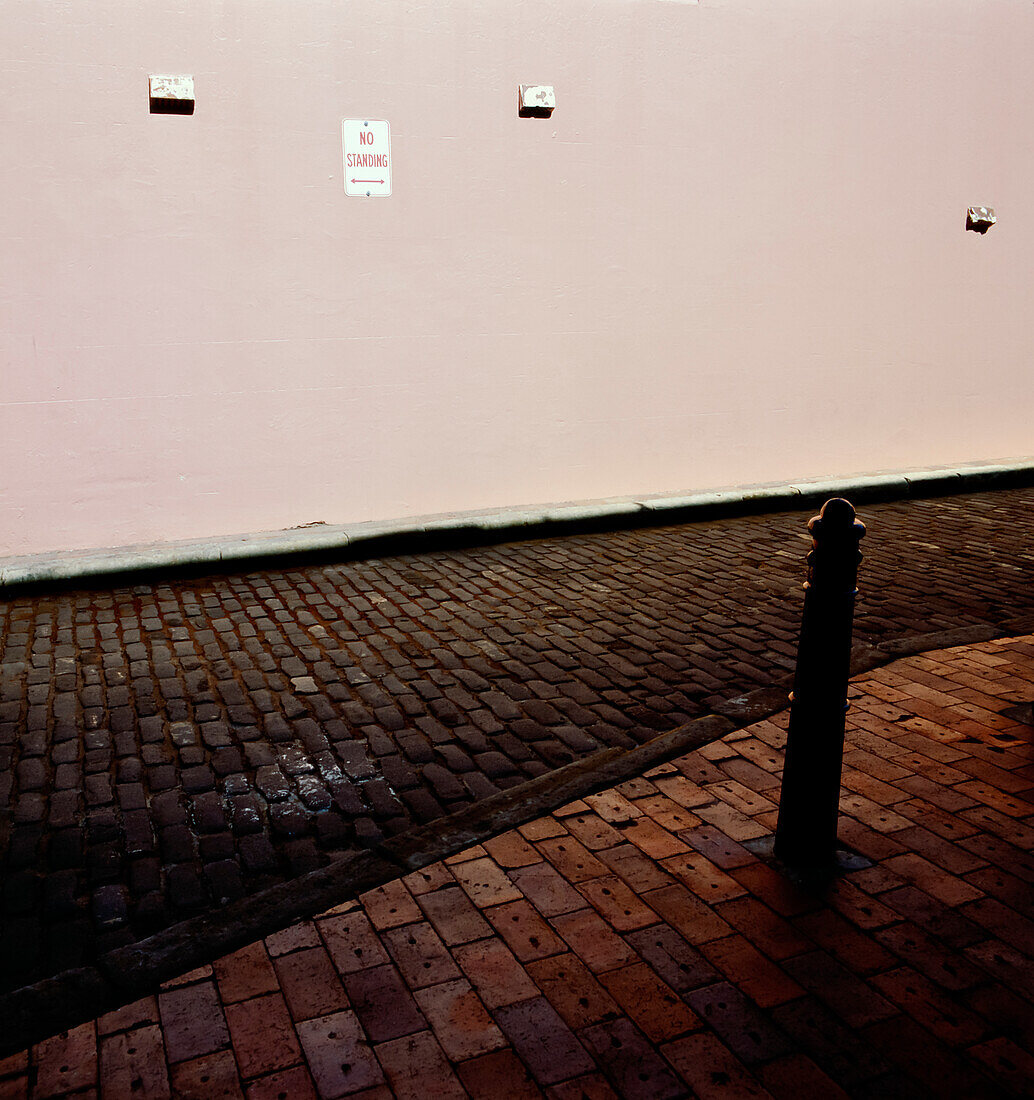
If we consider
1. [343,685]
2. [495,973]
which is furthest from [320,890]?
[343,685]

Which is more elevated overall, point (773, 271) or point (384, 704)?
point (773, 271)

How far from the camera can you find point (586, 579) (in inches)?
242

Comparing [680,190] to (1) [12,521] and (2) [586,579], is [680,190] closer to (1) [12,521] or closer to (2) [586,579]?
(2) [586,579]

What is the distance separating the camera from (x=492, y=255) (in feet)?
23.4

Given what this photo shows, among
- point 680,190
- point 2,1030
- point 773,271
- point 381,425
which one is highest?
point 680,190

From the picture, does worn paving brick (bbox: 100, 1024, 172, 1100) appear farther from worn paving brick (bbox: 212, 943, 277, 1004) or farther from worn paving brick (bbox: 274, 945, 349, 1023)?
worn paving brick (bbox: 274, 945, 349, 1023)

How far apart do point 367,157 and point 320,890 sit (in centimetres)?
523

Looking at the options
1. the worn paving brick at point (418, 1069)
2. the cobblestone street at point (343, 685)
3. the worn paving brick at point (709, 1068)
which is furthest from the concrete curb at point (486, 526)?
the worn paving brick at point (709, 1068)

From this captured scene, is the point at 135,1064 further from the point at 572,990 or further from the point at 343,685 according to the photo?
the point at 343,685

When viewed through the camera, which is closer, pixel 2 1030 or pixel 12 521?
pixel 2 1030

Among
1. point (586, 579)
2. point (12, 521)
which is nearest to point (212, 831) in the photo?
point (586, 579)

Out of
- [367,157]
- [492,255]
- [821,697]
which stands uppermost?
[367,157]

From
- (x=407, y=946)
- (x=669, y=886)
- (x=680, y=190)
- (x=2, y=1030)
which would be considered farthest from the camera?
(x=680, y=190)

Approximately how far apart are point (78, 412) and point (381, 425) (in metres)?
1.96
